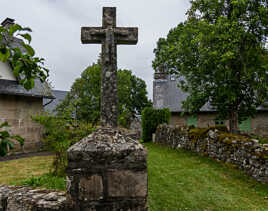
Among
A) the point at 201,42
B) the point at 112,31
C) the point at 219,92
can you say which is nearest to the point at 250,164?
the point at 219,92

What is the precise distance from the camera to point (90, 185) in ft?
6.37

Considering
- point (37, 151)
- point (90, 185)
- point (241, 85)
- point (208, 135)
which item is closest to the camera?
point (90, 185)

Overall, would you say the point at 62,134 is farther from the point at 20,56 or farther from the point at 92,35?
the point at 20,56

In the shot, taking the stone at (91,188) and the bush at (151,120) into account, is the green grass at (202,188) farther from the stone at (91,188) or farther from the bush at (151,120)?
the bush at (151,120)

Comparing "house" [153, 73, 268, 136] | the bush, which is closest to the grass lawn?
"house" [153, 73, 268, 136]

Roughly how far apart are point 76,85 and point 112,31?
58.7 ft

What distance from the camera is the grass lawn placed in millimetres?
4145

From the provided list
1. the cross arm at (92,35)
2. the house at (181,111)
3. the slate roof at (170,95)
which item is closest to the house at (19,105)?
the cross arm at (92,35)

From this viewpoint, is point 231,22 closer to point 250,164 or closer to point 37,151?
point 250,164

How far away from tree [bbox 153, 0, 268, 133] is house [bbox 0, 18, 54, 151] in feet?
23.7

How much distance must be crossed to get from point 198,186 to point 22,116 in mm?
9732

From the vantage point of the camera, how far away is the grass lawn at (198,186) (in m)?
4.14

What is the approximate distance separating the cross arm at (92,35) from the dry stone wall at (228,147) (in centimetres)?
508

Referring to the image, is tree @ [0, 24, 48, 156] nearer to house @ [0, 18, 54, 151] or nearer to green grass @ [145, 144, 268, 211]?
green grass @ [145, 144, 268, 211]
